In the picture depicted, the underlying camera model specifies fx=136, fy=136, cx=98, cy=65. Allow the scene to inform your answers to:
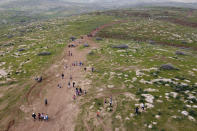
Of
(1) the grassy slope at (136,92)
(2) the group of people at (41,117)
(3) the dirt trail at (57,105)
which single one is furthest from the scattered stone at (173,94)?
(2) the group of people at (41,117)

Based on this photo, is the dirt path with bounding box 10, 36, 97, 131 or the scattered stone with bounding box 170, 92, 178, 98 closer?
the dirt path with bounding box 10, 36, 97, 131

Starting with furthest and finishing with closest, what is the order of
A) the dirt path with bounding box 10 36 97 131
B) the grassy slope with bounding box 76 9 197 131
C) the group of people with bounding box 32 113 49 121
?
1. the group of people with bounding box 32 113 49 121
2. the dirt path with bounding box 10 36 97 131
3. the grassy slope with bounding box 76 9 197 131

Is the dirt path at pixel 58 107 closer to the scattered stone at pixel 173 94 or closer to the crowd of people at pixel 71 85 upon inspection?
the crowd of people at pixel 71 85

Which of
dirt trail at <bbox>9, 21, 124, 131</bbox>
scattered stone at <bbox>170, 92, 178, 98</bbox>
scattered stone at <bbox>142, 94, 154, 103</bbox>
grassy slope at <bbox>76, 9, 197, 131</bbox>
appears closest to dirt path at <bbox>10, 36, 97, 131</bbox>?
dirt trail at <bbox>9, 21, 124, 131</bbox>

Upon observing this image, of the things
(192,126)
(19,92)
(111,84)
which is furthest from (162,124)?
(19,92)

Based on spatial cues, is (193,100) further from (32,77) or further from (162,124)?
(32,77)

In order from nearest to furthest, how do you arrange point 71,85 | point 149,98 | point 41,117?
point 41,117
point 149,98
point 71,85

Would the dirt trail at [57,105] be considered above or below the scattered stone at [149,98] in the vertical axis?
below

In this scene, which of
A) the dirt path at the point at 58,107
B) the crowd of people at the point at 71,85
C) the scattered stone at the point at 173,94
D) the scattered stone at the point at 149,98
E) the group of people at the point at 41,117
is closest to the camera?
the dirt path at the point at 58,107

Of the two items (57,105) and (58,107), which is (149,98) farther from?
(57,105)

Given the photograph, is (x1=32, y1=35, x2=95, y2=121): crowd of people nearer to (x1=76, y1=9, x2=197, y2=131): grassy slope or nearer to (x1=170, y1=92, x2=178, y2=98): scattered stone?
(x1=76, y1=9, x2=197, y2=131): grassy slope

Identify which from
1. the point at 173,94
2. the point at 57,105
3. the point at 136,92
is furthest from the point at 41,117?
the point at 173,94

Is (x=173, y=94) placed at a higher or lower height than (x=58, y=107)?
higher
